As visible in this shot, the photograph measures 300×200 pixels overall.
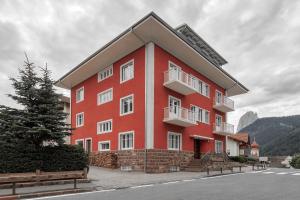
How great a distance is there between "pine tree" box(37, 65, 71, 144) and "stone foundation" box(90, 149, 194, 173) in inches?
273

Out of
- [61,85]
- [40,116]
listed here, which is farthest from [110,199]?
[61,85]

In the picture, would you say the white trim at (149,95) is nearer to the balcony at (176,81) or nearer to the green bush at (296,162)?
the balcony at (176,81)

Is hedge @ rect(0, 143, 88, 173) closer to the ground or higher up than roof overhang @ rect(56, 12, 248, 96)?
closer to the ground

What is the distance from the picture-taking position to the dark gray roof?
28.4m

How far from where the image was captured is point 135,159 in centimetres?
2242

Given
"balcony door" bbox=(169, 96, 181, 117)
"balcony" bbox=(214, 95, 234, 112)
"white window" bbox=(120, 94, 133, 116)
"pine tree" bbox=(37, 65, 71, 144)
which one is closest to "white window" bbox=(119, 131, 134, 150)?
"white window" bbox=(120, 94, 133, 116)

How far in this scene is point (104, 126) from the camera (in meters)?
27.6

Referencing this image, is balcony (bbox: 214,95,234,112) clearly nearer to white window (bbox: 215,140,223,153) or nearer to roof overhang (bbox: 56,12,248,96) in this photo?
roof overhang (bbox: 56,12,248,96)

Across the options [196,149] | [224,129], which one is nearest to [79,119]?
[196,149]

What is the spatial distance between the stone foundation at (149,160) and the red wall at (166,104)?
2.20 feet

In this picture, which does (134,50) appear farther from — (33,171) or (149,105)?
(33,171)

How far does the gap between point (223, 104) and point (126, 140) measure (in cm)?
1204

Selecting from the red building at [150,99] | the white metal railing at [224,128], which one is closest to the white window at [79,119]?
the red building at [150,99]

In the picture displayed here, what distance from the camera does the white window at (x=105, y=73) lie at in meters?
27.4
